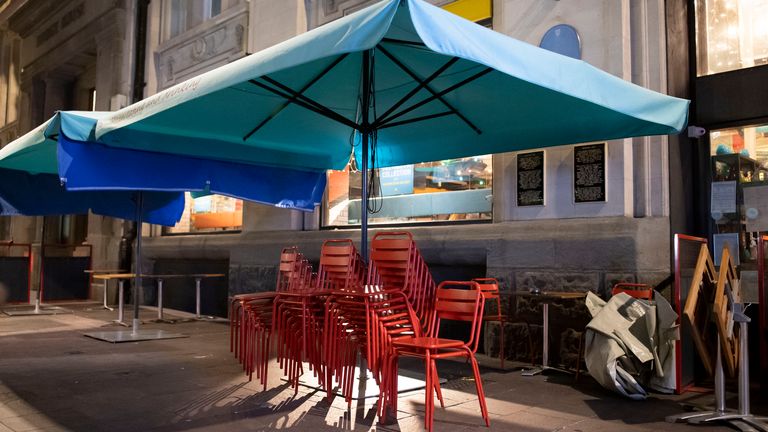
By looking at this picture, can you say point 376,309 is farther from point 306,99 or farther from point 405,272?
point 306,99

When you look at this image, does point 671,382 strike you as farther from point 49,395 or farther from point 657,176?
point 49,395

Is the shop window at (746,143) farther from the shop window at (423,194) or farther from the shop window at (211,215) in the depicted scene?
the shop window at (211,215)

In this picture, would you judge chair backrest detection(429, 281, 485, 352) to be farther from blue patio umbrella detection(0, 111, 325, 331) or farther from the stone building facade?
blue patio umbrella detection(0, 111, 325, 331)

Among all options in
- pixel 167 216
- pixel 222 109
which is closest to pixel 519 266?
pixel 222 109

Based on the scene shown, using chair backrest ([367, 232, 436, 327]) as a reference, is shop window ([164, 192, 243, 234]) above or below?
above

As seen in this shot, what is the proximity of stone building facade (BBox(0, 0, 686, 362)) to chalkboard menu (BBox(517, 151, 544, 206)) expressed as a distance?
95 mm

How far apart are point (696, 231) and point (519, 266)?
79.9 inches

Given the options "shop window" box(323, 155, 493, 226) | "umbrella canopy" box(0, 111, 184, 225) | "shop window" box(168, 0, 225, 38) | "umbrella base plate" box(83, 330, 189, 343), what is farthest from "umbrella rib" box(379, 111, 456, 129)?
"shop window" box(168, 0, 225, 38)

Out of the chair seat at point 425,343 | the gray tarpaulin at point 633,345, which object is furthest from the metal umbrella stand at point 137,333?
the gray tarpaulin at point 633,345

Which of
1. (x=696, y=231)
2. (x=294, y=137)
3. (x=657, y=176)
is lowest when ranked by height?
(x=696, y=231)

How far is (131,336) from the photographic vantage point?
9.42m

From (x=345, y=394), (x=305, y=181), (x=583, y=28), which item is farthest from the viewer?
(x=305, y=181)

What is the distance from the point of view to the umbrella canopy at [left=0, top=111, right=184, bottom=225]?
7.19m

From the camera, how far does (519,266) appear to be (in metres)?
7.93
